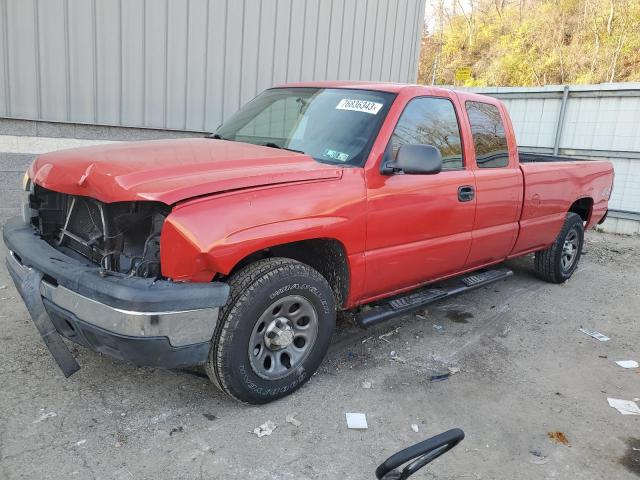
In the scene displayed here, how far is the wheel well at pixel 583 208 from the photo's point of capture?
5.97 m

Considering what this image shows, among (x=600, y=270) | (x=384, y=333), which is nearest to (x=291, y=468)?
(x=384, y=333)

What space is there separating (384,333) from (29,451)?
8.63 feet

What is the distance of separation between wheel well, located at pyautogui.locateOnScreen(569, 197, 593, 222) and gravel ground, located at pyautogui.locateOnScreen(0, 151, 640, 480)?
1952 mm

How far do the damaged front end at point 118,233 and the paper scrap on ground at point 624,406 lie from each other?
3007 mm

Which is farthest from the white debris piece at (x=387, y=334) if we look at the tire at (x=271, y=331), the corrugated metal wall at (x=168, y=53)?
the corrugated metal wall at (x=168, y=53)

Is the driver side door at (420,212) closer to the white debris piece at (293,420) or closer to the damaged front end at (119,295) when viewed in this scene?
the white debris piece at (293,420)

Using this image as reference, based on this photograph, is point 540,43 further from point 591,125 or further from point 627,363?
point 627,363

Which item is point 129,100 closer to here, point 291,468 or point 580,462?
point 291,468

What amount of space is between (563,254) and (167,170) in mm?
4776

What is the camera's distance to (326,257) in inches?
135

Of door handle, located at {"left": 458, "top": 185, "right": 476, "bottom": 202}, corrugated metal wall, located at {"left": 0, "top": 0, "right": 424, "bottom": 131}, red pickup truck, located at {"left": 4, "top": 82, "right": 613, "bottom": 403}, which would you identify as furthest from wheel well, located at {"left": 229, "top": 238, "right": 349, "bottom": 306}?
corrugated metal wall, located at {"left": 0, "top": 0, "right": 424, "bottom": 131}

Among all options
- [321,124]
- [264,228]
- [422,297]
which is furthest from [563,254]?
[264,228]

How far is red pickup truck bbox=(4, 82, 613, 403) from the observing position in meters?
2.59

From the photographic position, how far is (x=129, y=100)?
22.6 feet
